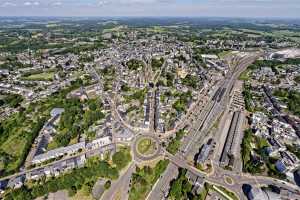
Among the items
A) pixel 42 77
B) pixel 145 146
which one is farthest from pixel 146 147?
pixel 42 77

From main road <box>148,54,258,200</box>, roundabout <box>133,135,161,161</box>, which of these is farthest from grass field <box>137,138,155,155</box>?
main road <box>148,54,258,200</box>

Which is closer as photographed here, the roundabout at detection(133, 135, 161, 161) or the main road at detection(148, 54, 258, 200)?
the main road at detection(148, 54, 258, 200)

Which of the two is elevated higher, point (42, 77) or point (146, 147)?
point (42, 77)

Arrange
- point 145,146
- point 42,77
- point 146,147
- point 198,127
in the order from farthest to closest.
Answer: point 42,77, point 198,127, point 145,146, point 146,147

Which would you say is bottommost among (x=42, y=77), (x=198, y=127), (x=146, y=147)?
(x=146, y=147)

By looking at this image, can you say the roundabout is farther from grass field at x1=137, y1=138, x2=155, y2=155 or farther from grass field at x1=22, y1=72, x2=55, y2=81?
grass field at x1=22, y1=72, x2=55, y2=81

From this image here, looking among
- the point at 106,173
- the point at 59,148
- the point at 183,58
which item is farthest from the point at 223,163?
→ the point at 183,58

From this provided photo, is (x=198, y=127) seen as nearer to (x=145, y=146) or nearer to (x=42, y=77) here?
(x=145, y=146)

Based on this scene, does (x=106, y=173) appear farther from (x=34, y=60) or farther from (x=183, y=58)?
(x=34, y=60)
